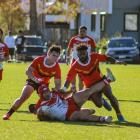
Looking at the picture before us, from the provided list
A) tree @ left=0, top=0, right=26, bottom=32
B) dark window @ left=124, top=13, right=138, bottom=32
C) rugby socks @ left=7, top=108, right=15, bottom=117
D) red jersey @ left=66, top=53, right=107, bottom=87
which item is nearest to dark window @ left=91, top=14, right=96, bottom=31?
dark window @ left=124, top=13, right=138, bottom=32

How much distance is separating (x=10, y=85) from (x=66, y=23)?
4752 cm

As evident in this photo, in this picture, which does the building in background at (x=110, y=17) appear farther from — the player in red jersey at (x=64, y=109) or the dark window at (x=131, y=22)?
the player in red jersey at (x=64, y=109)

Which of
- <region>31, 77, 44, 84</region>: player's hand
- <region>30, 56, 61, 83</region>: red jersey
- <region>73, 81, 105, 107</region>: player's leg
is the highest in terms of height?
<region>30, 56, 61, 83</region>: red jersey

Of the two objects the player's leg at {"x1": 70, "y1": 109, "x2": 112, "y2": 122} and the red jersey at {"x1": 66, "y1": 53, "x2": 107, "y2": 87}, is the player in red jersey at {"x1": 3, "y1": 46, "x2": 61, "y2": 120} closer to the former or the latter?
the red jersey at {"x1": 66, "y1": 53, "x2": 107, "y2": 87}

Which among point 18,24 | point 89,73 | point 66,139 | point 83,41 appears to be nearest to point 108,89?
point 89,73

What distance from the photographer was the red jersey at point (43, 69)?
14617mm

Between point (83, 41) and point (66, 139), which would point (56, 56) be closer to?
point (66, 139)

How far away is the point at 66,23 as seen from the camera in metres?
71.3

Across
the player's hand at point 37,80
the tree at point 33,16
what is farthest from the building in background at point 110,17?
the player's hand at point 37,80

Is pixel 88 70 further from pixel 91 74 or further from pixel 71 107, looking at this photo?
pixel 71 107

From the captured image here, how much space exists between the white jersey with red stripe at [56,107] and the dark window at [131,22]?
48.2 metres

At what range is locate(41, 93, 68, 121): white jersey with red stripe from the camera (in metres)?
13.4

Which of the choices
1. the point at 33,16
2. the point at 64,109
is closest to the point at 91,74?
the point at 64,109

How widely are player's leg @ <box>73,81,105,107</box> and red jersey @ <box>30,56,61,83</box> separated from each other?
124cm
